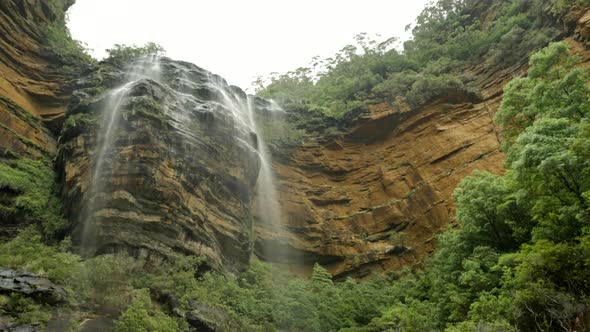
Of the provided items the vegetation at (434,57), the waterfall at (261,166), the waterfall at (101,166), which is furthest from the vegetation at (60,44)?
the vegetation at (434,57)

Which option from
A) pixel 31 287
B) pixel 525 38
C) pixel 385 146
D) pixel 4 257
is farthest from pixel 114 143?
pixel 525 38

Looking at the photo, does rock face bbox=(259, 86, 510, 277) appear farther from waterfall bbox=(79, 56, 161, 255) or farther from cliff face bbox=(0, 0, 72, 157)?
cliff face bbox=(0, 0, 72, 157)

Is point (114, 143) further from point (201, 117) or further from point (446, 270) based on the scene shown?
point (446, 270)

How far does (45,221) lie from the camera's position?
17297mm

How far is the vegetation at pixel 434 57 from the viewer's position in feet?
88.4

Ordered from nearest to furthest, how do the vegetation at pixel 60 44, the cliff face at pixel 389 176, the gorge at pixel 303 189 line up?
the gorge at pixel 303 189 < the cliff face at pixel 389 176 < the vegetation at pixel 60 44

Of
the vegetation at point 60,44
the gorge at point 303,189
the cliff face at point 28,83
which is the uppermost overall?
the vegetation at point 60,44

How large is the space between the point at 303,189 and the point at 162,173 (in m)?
11.6

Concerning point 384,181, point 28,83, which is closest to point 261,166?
point 384,181

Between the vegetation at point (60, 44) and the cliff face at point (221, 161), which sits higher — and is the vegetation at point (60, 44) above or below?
above

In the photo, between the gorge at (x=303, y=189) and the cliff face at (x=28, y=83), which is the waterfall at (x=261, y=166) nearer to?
the gorge at (x=303, y=189)

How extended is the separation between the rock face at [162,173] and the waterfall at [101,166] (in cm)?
6

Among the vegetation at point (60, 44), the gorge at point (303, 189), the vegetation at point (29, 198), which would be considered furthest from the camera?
the vegetation at point (60, 44)

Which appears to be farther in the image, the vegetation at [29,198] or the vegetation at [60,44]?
the vegetation at [60,44]
